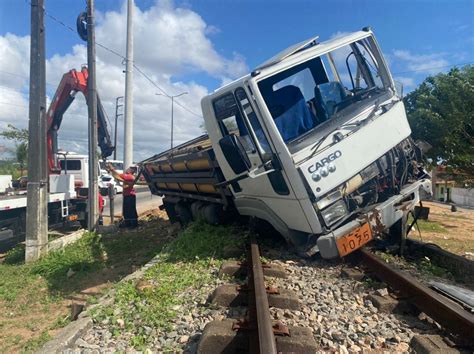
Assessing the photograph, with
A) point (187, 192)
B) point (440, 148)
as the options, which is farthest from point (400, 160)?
point (440, 148)

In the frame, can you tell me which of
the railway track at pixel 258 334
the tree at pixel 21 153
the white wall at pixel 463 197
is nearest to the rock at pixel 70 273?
the railway track at pixel 258 334

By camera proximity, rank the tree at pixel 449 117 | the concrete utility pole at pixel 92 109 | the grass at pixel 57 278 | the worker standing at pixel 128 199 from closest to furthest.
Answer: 1. the grass at pixel 57 278
2. the tree at pixel 449 117
3. the concrete utility pole at pixel 92 109
4. the worker standing at pixel 128 199

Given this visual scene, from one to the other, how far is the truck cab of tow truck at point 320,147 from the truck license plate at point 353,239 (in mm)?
11

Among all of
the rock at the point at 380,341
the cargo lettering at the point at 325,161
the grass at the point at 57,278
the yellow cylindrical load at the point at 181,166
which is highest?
the yellow cylindrical load at the point at 181,166

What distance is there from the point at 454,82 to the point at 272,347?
12000 mm

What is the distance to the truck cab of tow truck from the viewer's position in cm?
484

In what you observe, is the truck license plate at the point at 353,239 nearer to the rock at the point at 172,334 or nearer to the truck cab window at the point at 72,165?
the rock at the point at 172,334

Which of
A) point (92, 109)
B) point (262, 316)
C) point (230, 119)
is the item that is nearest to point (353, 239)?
point (262, 316)

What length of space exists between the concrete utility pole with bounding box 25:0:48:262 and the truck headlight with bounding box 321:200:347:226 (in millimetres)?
6682

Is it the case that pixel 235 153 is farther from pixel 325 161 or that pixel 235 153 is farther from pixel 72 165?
pixel 72 165

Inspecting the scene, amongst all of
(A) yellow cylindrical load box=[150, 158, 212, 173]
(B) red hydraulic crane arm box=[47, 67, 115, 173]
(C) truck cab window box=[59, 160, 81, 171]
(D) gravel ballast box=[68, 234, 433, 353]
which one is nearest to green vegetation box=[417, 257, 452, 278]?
(D) gravel ballast box=[68, 234, 433, 353]

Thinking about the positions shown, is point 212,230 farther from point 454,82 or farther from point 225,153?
point 454,82

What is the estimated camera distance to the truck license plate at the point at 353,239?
4.72m

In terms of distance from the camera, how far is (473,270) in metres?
4.86
